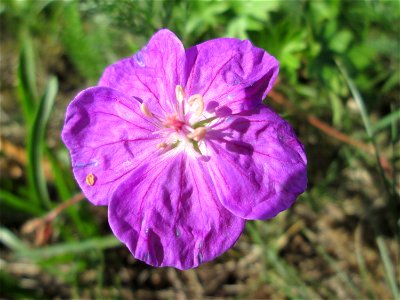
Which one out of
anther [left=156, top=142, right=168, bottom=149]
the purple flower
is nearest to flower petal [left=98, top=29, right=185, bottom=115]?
the purple flower

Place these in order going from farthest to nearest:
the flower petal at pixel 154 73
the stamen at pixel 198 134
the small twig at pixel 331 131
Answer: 1. the small twig at pixel 331 131
2. the flower petal at pixel 154 73
3. the stamen at pixel 198 134

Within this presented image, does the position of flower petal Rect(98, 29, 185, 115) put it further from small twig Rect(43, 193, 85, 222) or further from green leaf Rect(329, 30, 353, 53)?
green leaf Rect(329, 30, 353, 53)

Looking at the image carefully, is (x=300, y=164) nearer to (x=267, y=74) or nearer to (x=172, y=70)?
(x=267, y=74)

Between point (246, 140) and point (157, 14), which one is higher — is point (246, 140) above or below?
below

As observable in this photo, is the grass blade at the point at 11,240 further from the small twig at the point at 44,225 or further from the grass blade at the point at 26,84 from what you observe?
the grass blade at the point at 26,84

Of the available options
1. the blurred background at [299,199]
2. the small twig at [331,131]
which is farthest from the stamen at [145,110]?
the small twig at [331,131]

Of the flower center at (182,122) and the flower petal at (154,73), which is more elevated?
the flower petal at (154,73)

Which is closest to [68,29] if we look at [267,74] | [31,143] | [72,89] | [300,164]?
[72,89]
